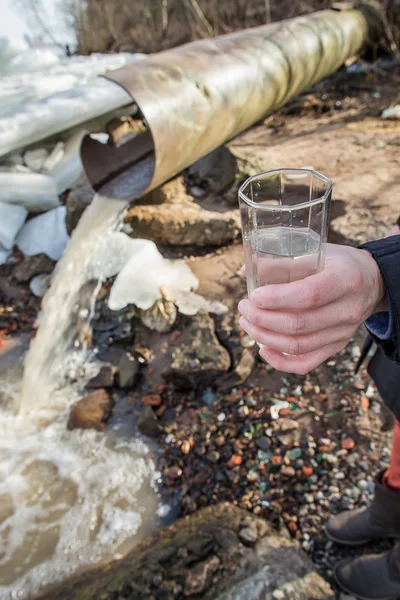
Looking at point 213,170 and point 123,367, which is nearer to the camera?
point 123,367

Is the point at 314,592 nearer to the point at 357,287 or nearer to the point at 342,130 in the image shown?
the point at 357,287

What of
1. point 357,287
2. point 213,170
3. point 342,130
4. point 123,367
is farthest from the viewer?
point 342,130

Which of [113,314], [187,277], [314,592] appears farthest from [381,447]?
[113,314]

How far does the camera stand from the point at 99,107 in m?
4.45

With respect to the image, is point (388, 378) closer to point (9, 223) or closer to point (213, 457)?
point (213, 457)

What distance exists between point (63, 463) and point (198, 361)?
1.09 m

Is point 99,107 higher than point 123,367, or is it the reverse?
point 99,107

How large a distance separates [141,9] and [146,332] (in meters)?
11.9

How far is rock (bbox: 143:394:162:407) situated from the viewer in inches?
109

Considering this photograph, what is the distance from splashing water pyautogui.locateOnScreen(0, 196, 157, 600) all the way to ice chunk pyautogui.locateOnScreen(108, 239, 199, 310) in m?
0.24

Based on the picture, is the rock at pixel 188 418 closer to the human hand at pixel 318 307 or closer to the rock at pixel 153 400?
the rock at pixel 153 400

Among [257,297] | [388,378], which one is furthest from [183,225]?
[257,297]

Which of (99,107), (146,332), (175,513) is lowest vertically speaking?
(175,513)

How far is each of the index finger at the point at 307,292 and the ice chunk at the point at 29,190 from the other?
4022mm
